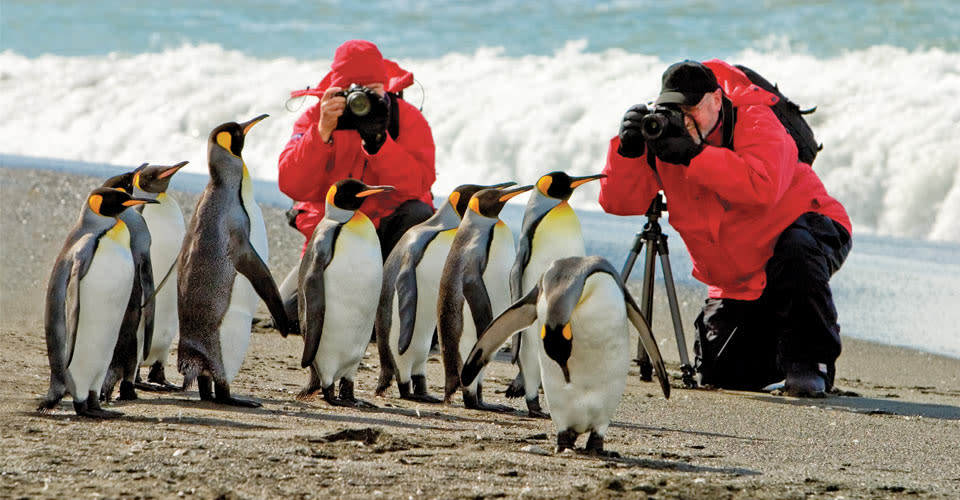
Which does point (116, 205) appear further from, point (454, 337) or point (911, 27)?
point (911, 27)

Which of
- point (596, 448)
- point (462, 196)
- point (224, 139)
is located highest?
point (224, 139)

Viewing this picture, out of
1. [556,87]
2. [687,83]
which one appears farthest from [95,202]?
[556,87]

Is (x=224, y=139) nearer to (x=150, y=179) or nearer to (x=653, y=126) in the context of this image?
(x=150, y=179)

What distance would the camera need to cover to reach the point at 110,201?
12.0 feet

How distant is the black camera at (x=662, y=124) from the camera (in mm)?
4441

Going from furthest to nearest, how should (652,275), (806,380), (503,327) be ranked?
(652,275)
(806,380)
(503,327)

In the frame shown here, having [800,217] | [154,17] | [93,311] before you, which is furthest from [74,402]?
[154,17]

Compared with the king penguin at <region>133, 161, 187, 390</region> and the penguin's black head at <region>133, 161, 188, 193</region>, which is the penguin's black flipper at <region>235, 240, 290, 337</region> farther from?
the penguin's black head at <region>133, 161, 188, 193</region>

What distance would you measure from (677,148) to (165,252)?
6.34ft

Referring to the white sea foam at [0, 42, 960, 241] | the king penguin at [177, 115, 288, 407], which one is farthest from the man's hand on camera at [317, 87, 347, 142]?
the white sea foam at [0, 42, 960, 241]

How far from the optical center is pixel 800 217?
16.3 ft

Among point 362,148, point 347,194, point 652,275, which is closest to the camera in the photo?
point 347,194

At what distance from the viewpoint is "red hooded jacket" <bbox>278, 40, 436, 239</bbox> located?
17.3 feet

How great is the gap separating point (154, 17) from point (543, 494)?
26600mm
